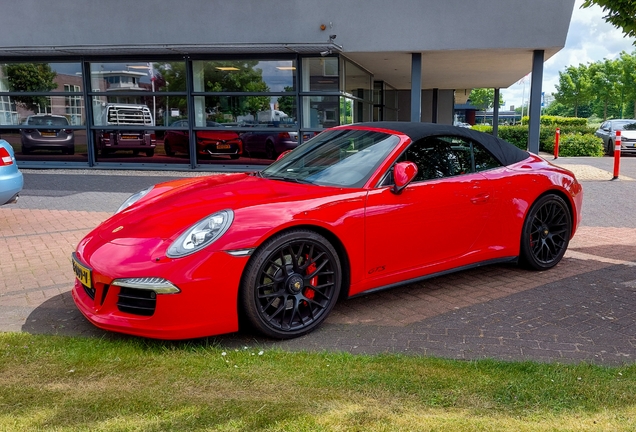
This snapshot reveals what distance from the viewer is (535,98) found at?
13.3 meters

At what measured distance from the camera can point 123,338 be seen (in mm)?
3826

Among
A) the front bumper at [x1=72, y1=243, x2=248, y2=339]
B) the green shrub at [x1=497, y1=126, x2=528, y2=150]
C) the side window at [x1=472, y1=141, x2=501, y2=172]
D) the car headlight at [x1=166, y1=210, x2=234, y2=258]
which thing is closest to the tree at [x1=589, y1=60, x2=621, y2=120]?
the green shrub at [x1=497, y1=126, x2=528, y2=150]

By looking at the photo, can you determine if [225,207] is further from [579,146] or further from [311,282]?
[579,146]

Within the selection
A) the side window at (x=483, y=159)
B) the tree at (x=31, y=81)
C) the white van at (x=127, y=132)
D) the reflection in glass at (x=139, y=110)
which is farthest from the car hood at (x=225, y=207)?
the tree at (x=31, y=81)

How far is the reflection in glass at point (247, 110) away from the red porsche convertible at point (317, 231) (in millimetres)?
8729

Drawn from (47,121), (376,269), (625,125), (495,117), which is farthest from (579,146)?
(376,269)

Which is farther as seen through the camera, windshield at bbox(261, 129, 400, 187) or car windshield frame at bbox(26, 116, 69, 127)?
car windshield frame at bbox(26, 116, 69, 127)

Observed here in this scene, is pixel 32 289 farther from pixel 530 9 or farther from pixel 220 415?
pixel 530 9

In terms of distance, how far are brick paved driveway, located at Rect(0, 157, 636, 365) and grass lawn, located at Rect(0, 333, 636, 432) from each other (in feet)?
0.97

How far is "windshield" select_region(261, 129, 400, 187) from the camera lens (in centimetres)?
437

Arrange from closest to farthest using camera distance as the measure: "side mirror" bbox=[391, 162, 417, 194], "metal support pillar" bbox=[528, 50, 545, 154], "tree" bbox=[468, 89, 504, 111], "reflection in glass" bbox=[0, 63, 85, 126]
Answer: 1. "side mirror" bbox=[391, 162, 417, 194]
2. "metal support pillar" bbox=[528, 50, 545, 154]
3. "reflection in glass" bbox=[0, 63, 85, 126]
4. "tree" bbox=[468, 89, 504, 111]

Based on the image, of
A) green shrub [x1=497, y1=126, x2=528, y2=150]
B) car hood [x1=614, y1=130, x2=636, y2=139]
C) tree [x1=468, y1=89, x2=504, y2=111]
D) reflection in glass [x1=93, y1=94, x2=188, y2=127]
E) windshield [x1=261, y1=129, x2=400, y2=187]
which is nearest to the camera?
windshield [x1=261, y1=129, x2=400, y2=187]

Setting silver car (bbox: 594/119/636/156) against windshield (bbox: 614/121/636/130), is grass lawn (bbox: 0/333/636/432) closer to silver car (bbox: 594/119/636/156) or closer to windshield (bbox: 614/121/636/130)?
silver car (bbox: 594/119/636/156)

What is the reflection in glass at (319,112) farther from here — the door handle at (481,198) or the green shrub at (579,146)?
the green shrub at (579,146)
